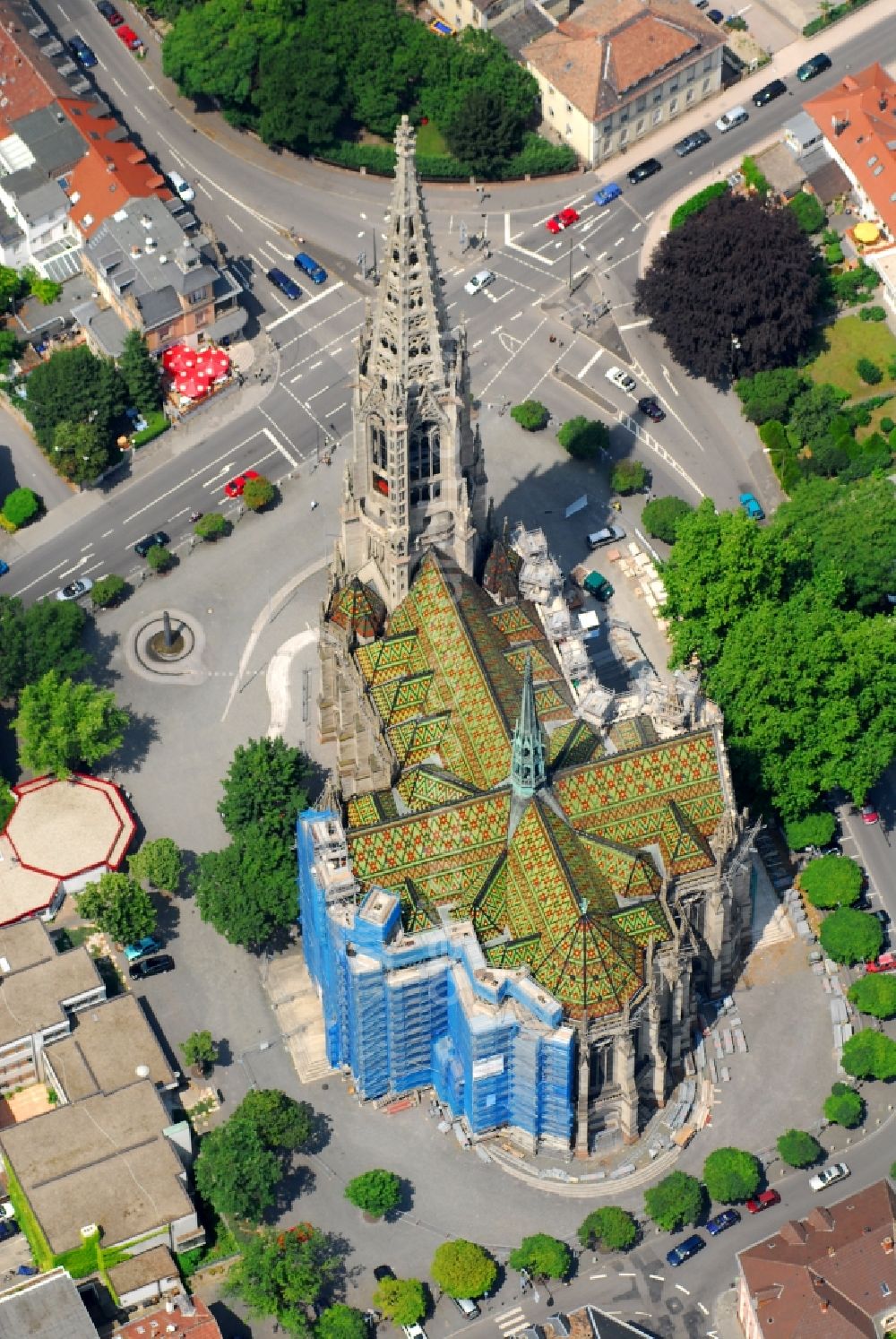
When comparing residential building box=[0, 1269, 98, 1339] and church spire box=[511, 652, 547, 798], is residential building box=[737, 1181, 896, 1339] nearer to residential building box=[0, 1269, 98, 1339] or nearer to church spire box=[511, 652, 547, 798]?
church spire box=[511, 652, 547, 798]

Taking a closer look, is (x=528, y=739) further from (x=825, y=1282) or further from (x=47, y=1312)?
(x=47, y=1312)

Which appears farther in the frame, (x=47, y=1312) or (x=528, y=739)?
(x=47, y=1312)

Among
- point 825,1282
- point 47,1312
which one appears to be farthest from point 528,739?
point 47,1312

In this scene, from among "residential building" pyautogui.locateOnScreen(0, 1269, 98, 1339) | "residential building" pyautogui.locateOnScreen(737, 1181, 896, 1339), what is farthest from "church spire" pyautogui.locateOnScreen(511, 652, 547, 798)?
"residential building" pyautogui.locateOnScreen(0, 1269, 98, 1339)

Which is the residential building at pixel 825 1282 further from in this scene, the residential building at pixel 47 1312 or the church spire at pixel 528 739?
the residential building at pixel 47 1312

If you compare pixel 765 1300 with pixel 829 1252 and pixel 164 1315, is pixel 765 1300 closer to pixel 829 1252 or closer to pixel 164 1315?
pixel 829 1252

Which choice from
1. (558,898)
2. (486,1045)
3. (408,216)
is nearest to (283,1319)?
(486,1045)
